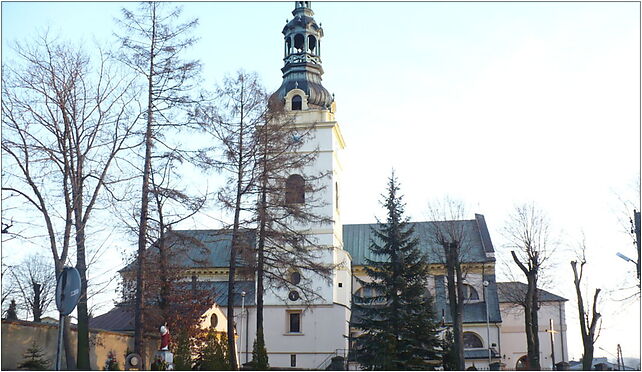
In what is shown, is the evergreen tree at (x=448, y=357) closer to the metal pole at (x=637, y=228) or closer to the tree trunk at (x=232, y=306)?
the metal pole at (x=637, y=228)

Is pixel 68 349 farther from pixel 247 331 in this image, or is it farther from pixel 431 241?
pixel 431 241

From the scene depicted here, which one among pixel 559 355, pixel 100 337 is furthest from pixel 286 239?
pixel 559 355

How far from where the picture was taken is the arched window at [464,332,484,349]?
41250mm

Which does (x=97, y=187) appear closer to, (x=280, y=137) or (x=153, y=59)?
(x=153, y=59)

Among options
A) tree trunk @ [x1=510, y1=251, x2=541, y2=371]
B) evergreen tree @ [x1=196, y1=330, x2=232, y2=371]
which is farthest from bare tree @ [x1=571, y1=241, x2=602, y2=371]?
evergreen tree @ [x1=196, y1=330, x2=232, y2=371]

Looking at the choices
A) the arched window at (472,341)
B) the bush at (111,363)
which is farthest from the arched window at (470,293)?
the bush at (111,363)

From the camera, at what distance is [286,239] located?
895 inches

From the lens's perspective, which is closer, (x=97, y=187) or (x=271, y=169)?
(x=97, y=187)

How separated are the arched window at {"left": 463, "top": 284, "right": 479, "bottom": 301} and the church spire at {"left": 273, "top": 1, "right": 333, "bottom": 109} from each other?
16.0 meters

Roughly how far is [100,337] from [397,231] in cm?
1451

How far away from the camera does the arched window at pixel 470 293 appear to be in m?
43.9

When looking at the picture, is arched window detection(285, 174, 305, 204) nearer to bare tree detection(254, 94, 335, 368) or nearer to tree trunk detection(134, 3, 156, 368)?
bare tree detection(254, 94, 335, 368)

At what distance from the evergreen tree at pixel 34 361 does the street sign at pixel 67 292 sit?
982 cm

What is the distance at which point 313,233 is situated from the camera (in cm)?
3684
